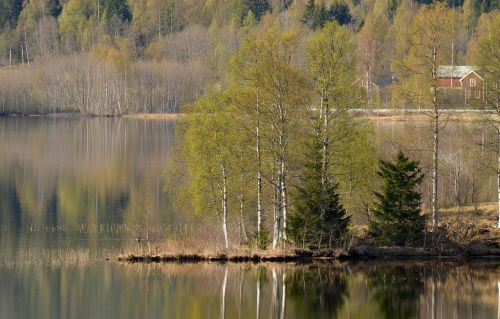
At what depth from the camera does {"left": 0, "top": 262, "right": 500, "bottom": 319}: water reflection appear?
28.5 m

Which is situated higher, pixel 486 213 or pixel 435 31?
pixel 435 31

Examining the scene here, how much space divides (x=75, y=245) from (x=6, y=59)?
142705mm

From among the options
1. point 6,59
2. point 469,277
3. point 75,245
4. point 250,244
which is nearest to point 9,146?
point 75,245

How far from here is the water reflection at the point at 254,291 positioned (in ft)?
93.6

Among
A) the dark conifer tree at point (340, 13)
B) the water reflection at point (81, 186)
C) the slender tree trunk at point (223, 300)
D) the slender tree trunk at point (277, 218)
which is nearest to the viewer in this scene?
the slender tree trunk at point (223, 300)

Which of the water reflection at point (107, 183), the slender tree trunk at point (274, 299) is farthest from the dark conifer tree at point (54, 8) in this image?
the slender tree trunk at point (274, 299)

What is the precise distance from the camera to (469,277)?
3222cm

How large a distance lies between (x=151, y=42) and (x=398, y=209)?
150 metres

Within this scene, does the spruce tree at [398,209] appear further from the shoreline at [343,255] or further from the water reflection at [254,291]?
the water reflection at [254,291]

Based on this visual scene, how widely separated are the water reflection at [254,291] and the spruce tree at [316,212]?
55.8 inches

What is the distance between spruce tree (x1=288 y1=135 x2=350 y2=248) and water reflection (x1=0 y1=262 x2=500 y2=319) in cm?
142

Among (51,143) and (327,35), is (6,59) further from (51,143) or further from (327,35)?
(327,35)

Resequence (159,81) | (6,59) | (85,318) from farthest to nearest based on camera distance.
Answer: (6,59)
(159,81)
(85,318)

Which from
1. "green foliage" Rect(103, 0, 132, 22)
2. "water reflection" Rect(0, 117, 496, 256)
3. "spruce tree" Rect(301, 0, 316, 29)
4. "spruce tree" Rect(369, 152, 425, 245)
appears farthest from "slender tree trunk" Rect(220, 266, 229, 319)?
"green foliage" Rect(103, 0, 132, 22)
